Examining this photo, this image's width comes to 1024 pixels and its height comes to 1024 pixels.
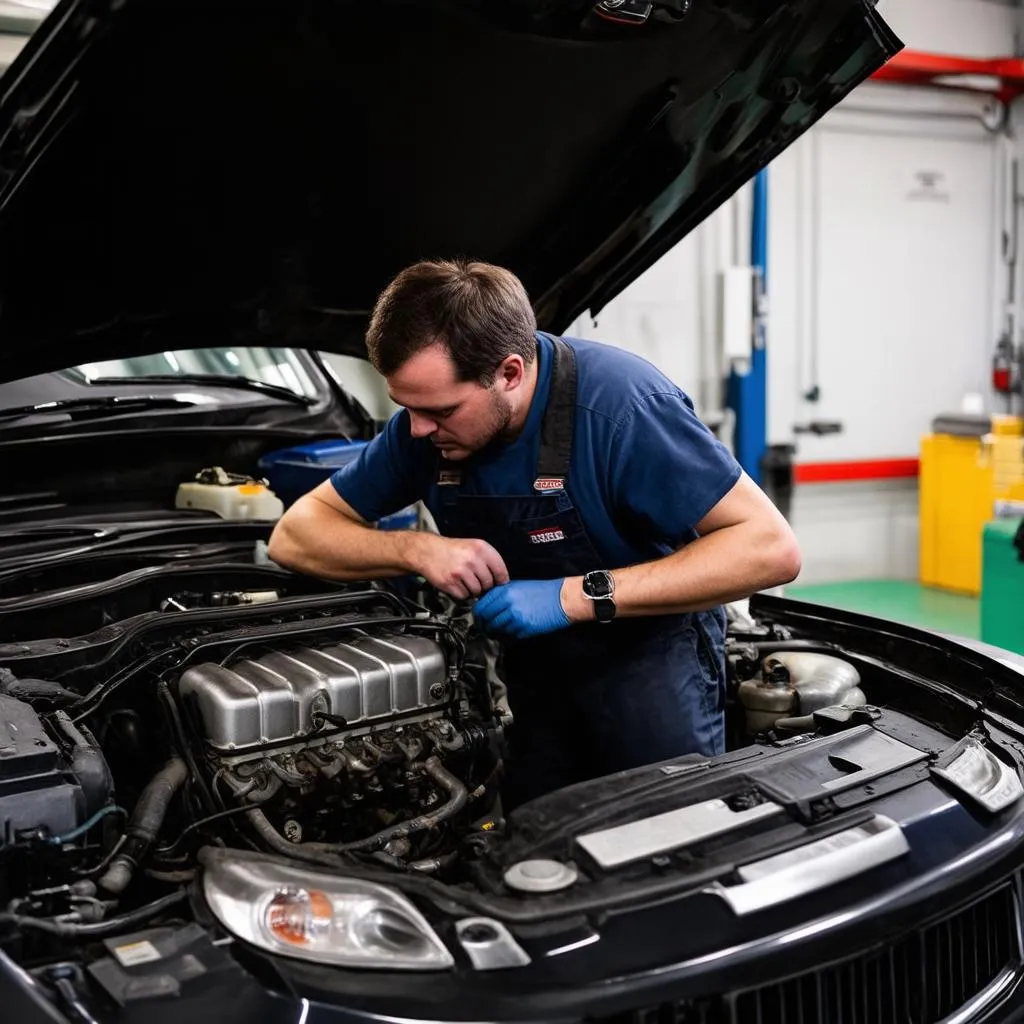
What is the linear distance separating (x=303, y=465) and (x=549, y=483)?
85cm

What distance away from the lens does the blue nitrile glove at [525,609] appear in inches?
72.4

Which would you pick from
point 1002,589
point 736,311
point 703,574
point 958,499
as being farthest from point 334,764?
point 958,499

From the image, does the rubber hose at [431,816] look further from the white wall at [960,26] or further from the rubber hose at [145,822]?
the white wall at [960,26]

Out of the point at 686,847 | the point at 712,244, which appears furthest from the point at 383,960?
the point at 712,244

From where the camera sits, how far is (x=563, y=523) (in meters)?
1.97

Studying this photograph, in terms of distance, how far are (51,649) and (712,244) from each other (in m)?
4.83

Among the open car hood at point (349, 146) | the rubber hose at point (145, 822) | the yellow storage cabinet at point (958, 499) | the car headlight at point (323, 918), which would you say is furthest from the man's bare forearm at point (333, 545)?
the yellow storage cabinet at point (958, 499)

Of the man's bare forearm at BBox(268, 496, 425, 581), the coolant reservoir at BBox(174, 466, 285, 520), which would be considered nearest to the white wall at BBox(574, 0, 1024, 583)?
the coolant reservoir at BBox(174, 466, 285, 520)

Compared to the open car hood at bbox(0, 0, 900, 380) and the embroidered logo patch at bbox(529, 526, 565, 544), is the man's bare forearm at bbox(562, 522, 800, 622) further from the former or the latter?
the open car hood at bbox(0, 0, 900, 380)

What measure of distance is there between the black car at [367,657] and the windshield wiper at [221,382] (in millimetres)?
15

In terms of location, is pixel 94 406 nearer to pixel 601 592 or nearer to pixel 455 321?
pixel 455 321

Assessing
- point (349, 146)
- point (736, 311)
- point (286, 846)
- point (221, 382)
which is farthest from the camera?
point (736, 311)

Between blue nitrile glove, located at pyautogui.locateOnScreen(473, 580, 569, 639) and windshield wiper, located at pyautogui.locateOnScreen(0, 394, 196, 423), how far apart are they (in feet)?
3.61

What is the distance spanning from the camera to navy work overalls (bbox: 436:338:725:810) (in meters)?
1.97
